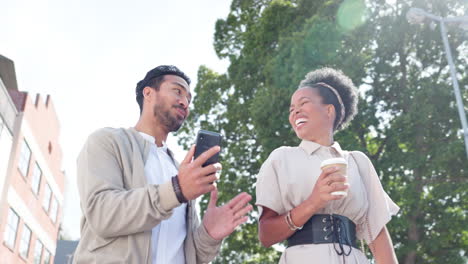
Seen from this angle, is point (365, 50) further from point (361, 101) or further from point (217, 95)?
point (217, 95)

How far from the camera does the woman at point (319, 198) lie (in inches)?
111

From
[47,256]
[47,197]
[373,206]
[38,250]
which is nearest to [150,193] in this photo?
[373,206]

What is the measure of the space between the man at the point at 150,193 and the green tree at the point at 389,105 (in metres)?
8.51

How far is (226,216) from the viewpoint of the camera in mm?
2838

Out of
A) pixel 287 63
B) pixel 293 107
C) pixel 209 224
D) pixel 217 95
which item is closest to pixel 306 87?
pixel 293 107

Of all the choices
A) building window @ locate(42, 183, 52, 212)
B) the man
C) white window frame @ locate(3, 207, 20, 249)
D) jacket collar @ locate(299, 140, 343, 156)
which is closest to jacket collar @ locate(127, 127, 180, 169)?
the man

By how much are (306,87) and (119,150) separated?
60.1 inches

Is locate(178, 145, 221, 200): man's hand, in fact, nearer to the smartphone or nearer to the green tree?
the smartphone

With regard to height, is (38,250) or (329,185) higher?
(38,250)

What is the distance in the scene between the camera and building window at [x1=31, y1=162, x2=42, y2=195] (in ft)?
84.4

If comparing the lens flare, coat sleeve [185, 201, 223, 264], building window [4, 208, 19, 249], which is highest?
the lens flare

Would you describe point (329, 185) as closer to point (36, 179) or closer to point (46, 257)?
Result: point (36, 179)

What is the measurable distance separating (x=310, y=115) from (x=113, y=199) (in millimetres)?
1608

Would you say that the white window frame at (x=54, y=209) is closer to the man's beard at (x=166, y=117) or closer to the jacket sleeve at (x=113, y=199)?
the man's beard at (x=166, y=117)
